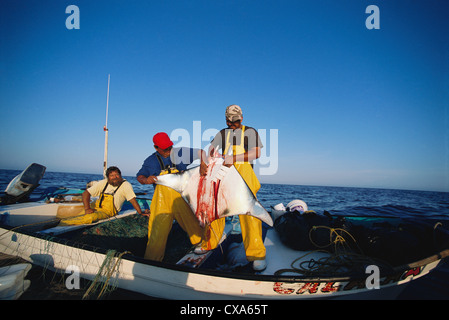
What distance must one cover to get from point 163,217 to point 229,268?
1.59 m

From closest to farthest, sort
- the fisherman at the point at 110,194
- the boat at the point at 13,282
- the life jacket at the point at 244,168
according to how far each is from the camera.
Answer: the boat at the point at 13,282
the life jacket at the point at 244,168
the fisherman at the point at 110,194

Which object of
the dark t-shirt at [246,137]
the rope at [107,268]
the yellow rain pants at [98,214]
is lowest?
the rope at [107,268]

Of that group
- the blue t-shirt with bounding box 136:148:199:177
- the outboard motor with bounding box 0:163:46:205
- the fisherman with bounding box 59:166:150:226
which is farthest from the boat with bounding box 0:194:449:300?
the outboard motor with bounding box 0:163:46:205

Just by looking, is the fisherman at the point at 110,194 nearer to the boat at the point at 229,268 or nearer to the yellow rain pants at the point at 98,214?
the yellow rain pants at the point at 98,214

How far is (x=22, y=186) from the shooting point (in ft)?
22.0

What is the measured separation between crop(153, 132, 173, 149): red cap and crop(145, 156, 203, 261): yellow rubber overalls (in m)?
0.88

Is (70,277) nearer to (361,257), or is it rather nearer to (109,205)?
(109,205)

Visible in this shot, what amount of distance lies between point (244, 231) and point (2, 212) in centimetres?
661

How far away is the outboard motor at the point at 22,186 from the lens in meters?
6.60

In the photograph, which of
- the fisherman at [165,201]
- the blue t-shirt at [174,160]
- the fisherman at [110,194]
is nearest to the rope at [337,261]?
the fisherman at [165,201]

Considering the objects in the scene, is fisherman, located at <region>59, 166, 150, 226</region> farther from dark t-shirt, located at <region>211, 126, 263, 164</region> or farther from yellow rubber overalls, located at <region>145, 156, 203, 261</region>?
dark t-shirt, located at <region>211, 126, 263, 164</region>

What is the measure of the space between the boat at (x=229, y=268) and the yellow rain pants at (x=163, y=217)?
393mm
